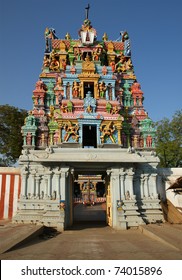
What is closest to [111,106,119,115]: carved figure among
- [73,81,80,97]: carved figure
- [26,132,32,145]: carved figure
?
[73,81,80,97]: carved figure

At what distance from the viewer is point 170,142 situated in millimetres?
29031

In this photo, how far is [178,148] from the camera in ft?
93.5

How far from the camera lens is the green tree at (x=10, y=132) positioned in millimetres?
27250

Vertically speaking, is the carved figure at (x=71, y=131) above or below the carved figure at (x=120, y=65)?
below

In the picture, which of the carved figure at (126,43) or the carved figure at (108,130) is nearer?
the carved figure at (108,130)

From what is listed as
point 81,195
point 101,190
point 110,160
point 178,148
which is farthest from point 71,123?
point 101,190

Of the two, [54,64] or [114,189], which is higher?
[54,64]

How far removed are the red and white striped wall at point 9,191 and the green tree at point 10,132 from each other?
11.0 m

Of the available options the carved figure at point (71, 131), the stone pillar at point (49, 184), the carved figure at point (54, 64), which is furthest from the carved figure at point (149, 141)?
the carved figure at point (54, 64)

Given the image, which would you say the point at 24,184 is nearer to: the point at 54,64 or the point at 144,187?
the point at 144,187

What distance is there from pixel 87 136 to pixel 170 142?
1310cm

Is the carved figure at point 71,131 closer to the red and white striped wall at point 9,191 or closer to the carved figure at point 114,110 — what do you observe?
the carved figure at point 114,110

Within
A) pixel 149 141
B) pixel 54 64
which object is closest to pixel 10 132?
pixel 54 64

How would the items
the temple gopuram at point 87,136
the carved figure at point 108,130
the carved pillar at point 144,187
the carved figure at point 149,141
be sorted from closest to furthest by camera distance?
the temple gopuram at point 87,136, the carved pillar at point 144,187, the carved figure at point 108,130, the carved figure at point 149,141
